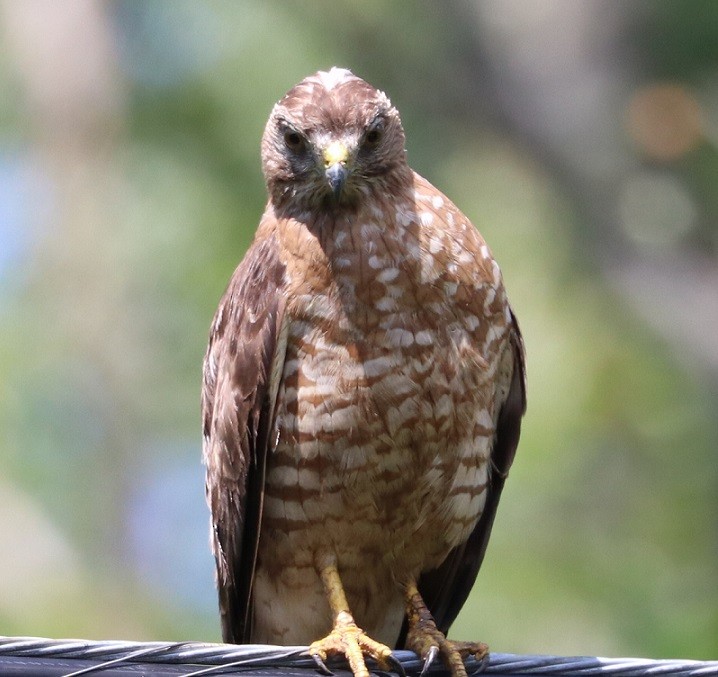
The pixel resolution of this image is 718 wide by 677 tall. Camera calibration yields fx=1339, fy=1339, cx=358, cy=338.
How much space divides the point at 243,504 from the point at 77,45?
6.91 meters

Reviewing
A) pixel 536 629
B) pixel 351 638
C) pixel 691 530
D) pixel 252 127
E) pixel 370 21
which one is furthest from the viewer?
pixel 370 21

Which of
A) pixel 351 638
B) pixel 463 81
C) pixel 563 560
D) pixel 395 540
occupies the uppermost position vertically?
pixel 463 81

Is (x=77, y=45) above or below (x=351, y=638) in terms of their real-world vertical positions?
above

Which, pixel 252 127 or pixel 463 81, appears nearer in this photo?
pixel 252 127

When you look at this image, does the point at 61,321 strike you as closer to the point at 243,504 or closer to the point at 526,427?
the point at 526,427

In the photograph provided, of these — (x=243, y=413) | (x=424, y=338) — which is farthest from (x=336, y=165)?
(x=243, y=413)

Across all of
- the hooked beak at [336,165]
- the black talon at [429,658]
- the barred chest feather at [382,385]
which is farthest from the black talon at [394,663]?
the hooked beak at [336,165]

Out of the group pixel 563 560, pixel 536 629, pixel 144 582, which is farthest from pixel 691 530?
pixel 144 582

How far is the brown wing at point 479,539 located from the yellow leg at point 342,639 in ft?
1.63

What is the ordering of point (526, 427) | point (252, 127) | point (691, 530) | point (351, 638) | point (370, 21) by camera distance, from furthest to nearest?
point (370, 21) → point (252, 127) → point (691, 530) → point (526, 427) → point (351, 638)

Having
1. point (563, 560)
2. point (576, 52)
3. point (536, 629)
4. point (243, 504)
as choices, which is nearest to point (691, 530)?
point (563, 560)

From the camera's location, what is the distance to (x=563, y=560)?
26.2 feet

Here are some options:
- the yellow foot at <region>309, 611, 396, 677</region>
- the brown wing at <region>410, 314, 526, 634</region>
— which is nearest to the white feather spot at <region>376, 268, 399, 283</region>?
the brown wing at <region>410, 314, 526, 634</region>

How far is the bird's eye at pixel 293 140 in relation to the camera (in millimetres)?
4086
